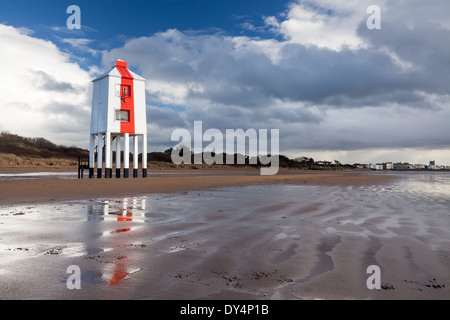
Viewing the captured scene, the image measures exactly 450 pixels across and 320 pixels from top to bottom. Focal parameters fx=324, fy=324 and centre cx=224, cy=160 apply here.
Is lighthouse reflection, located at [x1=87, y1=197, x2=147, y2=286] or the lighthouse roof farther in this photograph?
the lighthouse roof

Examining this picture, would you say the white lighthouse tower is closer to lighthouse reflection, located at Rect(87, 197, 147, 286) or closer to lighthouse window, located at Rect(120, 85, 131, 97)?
lighthouse window, located at Rect(120, 85, 131, 97)

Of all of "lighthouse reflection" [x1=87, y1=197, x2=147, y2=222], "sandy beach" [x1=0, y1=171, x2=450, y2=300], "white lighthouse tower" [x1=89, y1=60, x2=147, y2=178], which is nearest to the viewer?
"sandy beach" [x1=0, y1=171, x2=450, y2=300]

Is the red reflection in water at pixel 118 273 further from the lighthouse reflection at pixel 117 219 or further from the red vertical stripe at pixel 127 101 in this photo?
the red vertical stripe at pixel 127 101

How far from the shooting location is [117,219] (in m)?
8.27

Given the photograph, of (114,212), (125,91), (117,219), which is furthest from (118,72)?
(117,219)

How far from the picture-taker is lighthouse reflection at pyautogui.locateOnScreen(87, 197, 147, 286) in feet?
13.2

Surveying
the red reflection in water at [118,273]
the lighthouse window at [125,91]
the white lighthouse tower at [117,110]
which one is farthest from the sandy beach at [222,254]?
the lighthouse window at [125,91]

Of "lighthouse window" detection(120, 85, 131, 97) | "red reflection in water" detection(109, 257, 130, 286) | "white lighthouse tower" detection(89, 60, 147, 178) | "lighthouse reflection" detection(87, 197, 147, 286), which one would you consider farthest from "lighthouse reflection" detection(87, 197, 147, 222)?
"lighthouse window" detection(120, 85, 131, 97)

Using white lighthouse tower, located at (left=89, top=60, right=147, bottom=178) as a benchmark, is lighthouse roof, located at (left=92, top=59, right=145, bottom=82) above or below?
above

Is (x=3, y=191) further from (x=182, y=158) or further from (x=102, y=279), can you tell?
(x=182, y=158)

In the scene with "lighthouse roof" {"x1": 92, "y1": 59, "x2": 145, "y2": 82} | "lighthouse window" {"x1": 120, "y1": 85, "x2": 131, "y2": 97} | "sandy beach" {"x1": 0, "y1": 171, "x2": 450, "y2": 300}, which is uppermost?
"lighthouse roof" {"x1": 92, "y1": 59, "x2": 145, "y2": 82}

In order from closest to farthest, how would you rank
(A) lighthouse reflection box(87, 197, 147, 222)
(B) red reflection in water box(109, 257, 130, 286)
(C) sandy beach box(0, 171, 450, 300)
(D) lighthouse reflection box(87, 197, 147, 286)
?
(C) sandy beach box(0, 171, 450, 300)
(B) red reflection in water box(109, 257, 130, 286)
(D) lighthouse reflection box(87, 197, 147, 286)
(A) lighthouse reflection box(87, 197, 147, 222)

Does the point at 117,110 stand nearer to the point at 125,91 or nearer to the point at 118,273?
the point at 125,91

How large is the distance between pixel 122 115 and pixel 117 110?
2.00 feet
